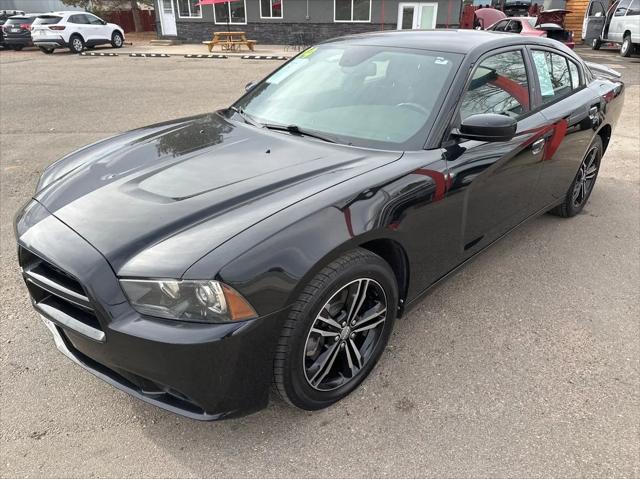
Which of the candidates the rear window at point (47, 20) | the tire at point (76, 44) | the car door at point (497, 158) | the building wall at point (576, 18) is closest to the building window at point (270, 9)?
the tire at point (76, 44)

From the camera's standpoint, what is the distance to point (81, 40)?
21125mm

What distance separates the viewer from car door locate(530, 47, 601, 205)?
348 centimetres

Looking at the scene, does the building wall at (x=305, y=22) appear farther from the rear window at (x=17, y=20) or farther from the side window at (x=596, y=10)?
the rear window at (x=17, y=20)

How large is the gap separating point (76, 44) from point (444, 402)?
23.4m

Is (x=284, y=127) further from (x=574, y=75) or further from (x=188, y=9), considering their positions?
(x=188, y=9)

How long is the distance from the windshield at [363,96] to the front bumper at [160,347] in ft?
4.27

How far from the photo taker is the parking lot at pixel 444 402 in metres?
2.07

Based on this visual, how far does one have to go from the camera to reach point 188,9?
25.7 m

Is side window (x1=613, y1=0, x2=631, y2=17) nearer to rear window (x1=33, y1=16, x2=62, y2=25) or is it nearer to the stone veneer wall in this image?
the stone veneer wall

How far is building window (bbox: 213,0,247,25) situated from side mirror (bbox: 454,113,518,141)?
24908 mm

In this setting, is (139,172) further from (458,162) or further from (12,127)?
(12,127)

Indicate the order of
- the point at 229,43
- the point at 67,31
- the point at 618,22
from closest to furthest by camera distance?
the point at 618,22 < the point at 67,31 < the point at 229,43

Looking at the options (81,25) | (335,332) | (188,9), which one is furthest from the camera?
(188,9)

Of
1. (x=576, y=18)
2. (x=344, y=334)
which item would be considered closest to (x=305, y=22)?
(x=576, y=18)
